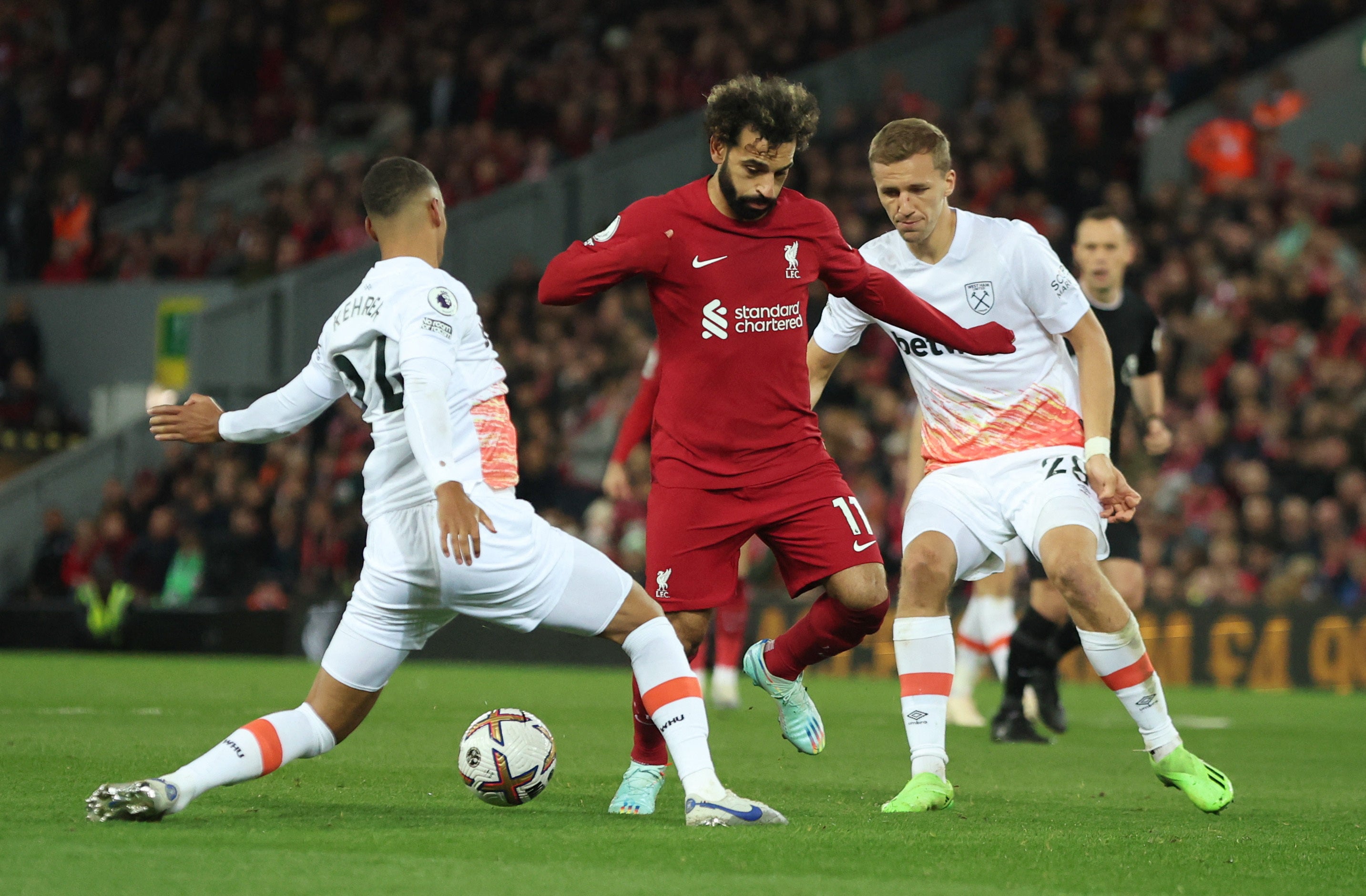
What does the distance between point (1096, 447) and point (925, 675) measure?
1.02m

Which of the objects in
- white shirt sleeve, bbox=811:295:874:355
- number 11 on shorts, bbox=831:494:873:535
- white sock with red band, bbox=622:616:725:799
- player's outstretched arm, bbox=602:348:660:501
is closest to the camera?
white sock with red band, bbox=622:616:725:799

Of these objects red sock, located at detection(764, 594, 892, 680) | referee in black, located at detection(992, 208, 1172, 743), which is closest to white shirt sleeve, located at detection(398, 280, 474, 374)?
red sock, located at detection(764, 594, 892, 680)

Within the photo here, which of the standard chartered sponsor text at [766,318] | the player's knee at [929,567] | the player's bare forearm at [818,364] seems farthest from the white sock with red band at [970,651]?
the standard chartered sponsor text at [766,318]

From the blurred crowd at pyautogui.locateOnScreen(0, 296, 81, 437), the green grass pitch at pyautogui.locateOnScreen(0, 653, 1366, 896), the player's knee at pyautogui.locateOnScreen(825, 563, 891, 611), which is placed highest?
the blurred crowd at pyautogui.locateOnScreen(0, 296, 81, 437)

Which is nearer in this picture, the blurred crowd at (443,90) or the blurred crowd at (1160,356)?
the blurred crowd at (1160,356)

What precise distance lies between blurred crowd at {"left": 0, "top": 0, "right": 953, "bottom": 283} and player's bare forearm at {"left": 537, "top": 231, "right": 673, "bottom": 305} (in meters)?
17.2

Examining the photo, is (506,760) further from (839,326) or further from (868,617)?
(839,326)

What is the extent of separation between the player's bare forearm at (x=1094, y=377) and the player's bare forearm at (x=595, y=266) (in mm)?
1755

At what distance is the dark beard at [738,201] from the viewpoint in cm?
584

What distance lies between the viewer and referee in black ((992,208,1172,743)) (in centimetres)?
913

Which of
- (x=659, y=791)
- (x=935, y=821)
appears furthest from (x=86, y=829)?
(x=935, y=821)

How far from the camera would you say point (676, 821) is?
18.2 feet

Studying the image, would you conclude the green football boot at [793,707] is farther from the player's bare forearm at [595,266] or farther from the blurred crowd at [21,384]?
the blurred crowd at [21,384]

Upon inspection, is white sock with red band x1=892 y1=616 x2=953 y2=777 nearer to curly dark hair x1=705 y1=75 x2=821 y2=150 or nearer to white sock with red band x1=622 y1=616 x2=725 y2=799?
white sock with red band x1=622 y1=616 x2=725 y2=799
